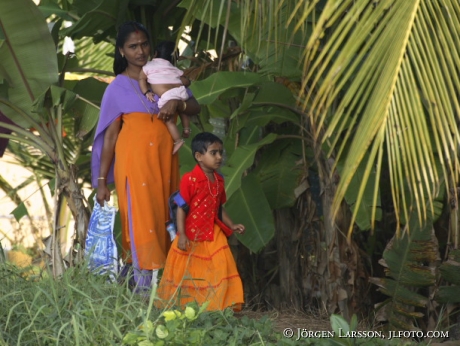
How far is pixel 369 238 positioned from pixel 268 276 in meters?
1.06

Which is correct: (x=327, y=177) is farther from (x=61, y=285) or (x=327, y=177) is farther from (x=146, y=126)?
(x=61, y=285)

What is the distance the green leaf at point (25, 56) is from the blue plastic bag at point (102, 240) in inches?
41.4

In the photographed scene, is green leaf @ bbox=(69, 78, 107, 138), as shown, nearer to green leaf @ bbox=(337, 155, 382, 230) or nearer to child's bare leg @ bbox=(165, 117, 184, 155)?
child's bare leg @ bbox=(165, 117, 184, 155)

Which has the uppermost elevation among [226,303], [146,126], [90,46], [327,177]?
[90,46]

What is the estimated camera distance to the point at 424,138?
2744 millimetres

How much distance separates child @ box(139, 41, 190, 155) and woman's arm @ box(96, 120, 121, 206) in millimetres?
299

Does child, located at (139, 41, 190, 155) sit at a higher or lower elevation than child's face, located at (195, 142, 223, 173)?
higher

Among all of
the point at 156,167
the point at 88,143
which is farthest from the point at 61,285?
the point at 88,143

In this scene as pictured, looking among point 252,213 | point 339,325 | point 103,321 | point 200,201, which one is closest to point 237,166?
point 252,213

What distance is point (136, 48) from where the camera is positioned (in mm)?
4766

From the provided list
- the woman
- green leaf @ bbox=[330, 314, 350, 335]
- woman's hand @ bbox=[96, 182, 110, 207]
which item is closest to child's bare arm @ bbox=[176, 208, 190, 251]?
the woman

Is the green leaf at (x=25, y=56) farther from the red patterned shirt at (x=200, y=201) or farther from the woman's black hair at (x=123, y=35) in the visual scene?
the red patterned shirt at (x=200, y=201)

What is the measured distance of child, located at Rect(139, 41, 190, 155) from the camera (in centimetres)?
473

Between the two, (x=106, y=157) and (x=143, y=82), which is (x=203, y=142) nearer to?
(x=143, y=82)
